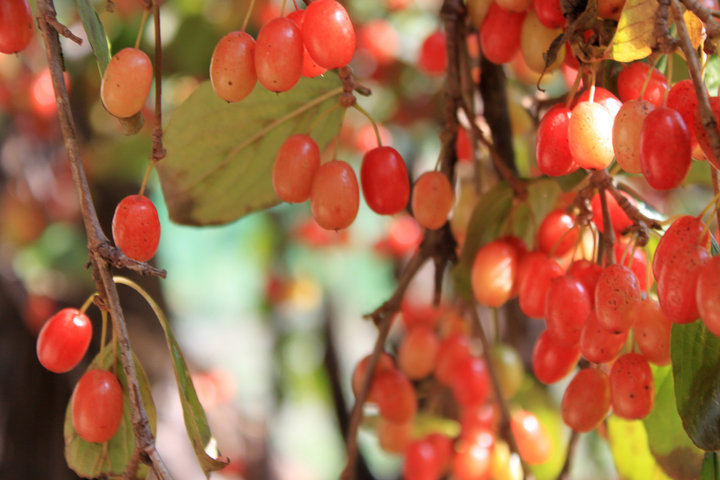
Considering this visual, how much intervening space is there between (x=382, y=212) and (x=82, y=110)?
1366 millimetres

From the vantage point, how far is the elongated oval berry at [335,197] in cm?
64

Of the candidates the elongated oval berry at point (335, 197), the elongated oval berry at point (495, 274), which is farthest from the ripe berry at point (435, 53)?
the elongated oval berry at point (335, 197)

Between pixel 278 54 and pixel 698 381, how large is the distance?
16.0 inches

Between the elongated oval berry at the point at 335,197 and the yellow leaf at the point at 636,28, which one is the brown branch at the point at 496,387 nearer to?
the elongated oval berry at the point at 335,197

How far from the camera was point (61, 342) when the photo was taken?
2.19 feet

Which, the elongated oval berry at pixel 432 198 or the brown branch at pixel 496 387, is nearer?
the elongated oval berry at pixel 432 198

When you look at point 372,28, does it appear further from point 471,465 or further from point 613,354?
point 613,354

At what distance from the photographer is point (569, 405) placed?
679mm

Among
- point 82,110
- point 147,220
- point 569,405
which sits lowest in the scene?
point 82,110

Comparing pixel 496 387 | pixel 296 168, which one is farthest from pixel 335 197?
pixel 496 387

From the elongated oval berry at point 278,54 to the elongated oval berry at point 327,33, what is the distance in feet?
0.04

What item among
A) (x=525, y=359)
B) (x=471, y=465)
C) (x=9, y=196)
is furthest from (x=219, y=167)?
(x=9, y=196)

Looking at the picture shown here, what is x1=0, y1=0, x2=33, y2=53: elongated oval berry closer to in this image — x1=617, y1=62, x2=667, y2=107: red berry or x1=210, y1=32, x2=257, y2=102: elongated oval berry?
x1=210, y1=32, x2=257, y2=102: elongated oval berry

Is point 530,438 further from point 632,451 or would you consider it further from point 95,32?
point 95,32
